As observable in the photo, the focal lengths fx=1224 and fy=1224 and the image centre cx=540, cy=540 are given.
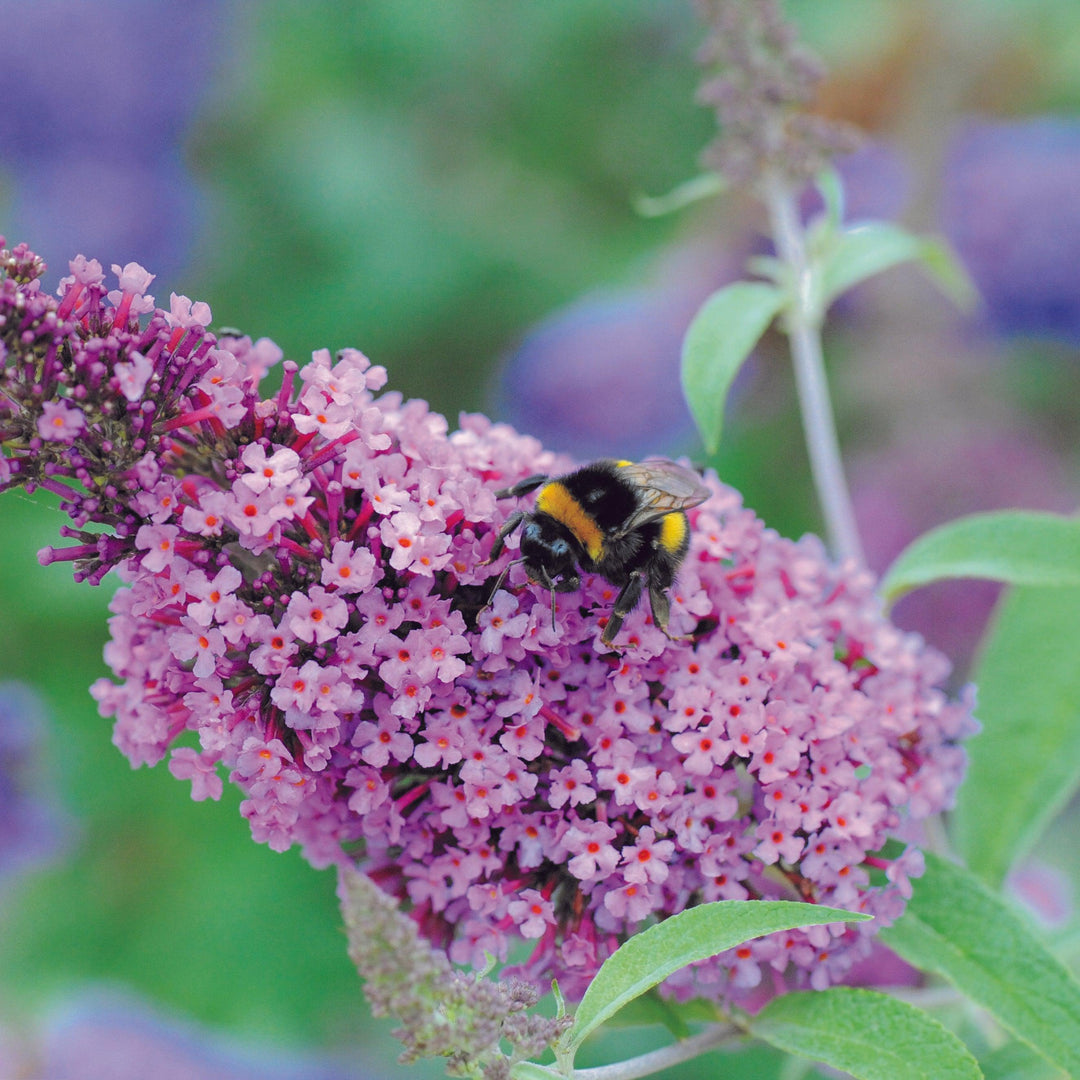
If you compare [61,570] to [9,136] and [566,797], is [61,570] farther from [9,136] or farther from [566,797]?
[566,797]

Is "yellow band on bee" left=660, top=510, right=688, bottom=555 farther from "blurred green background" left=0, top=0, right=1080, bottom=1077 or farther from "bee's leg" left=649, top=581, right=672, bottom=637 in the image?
"blurred green background" left=0, top=0, right=1080, bottom=1077

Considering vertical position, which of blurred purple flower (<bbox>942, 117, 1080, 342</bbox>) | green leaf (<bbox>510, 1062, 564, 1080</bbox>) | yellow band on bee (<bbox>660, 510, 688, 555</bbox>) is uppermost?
blurred purple flower (<bbox>942, 117, 1080, 342</bbox>)

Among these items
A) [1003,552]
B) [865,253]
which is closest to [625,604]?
[1003,552]

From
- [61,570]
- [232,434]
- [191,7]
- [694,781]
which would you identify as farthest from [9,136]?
[694,781]

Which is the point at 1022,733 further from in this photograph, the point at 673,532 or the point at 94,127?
the point at 94,127

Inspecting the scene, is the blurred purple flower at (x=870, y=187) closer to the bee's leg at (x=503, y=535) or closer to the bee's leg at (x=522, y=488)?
the bee's leg at (x=522, y=488)

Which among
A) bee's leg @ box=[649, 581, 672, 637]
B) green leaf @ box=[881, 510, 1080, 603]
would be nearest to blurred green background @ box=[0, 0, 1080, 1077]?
green leaf @ box=[881, 510, 1080, 603]
